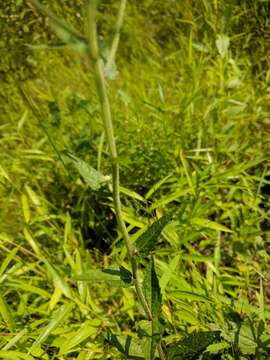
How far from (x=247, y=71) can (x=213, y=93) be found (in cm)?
20

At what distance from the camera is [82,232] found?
162 cm

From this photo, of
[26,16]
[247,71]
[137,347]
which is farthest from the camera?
[26,16]

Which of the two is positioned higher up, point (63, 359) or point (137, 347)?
point (137, 347)

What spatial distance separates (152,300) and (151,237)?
0.12 m

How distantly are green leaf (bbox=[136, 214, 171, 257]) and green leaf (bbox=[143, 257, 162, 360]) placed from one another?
0.08 ft

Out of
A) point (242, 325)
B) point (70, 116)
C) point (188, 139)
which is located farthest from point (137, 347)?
point (70, 116)

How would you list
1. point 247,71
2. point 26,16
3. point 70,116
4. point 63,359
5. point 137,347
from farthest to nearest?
point 26,16, point 70,116, point 247,71, point 63,359, point 137,347

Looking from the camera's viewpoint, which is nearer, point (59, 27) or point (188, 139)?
point (59, 27)

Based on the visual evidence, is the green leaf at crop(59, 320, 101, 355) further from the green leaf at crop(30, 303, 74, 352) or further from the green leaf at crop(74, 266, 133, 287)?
the green leaf at crop(74, 266, 133, 287)

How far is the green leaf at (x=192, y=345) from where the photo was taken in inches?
32.3

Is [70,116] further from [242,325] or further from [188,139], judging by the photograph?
[242,325]

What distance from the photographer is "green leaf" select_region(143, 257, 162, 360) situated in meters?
0.74

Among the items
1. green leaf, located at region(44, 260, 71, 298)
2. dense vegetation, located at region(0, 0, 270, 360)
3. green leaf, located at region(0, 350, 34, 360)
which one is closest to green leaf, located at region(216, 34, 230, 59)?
dense vegetation, located at region(0, 0, 270, 360)

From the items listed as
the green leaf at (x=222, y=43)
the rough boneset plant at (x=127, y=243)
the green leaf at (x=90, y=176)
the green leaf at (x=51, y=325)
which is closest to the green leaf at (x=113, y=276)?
the rough boneset plant at (x=127, y=243)
